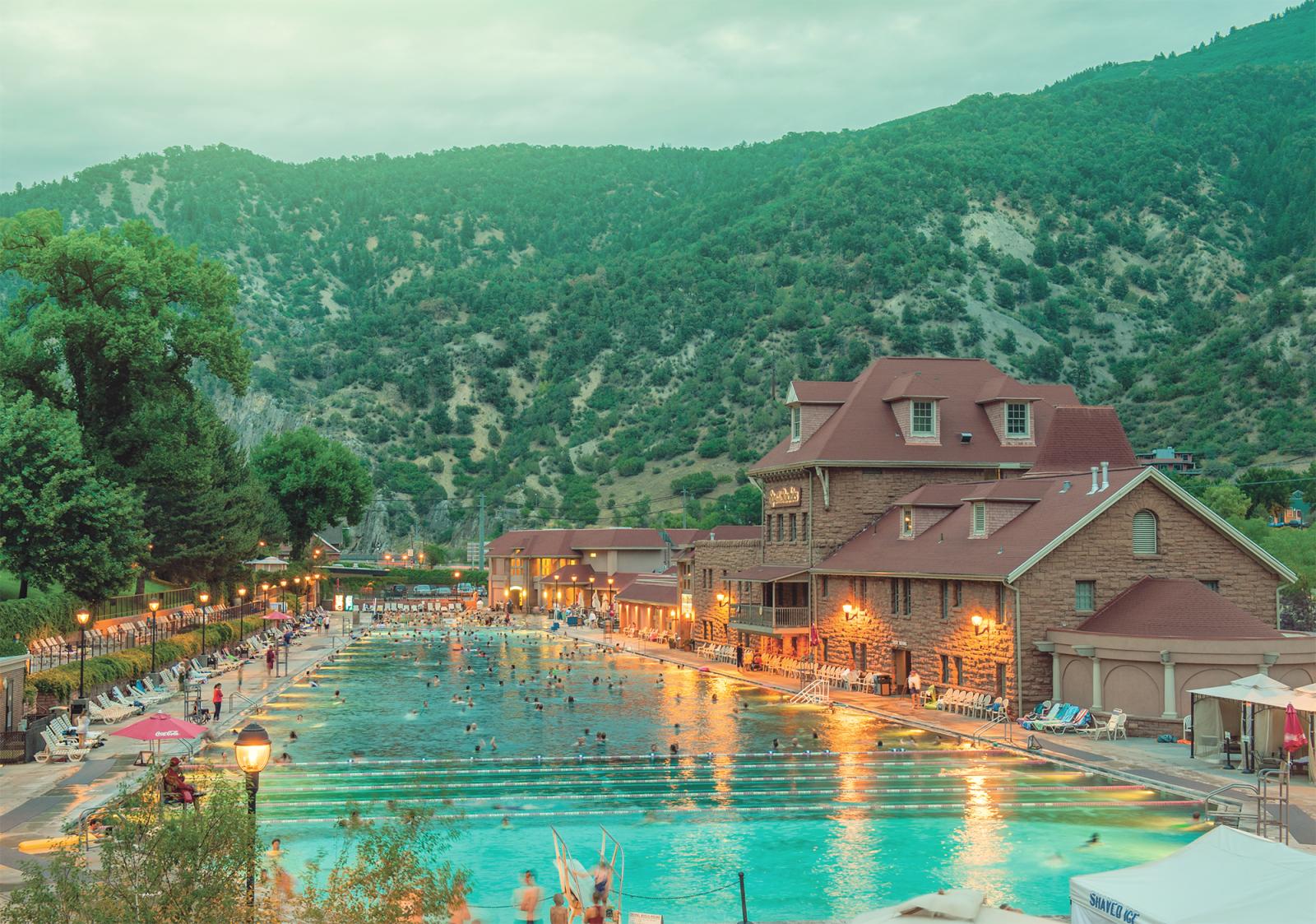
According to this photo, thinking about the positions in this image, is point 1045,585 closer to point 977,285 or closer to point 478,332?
point 977,285

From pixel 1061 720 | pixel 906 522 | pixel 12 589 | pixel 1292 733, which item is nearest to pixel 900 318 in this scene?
pixel 906 522

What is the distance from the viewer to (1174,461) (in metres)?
106

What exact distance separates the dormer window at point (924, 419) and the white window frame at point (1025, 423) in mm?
3289

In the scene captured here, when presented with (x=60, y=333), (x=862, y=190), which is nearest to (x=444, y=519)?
(x=862, y=190)

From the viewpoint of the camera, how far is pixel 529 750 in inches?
1574

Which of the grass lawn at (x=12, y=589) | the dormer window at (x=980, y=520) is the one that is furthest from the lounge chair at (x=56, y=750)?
the dormer window at (x=980, y=520)

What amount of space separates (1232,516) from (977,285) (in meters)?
73.9

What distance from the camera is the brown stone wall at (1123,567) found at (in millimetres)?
41281

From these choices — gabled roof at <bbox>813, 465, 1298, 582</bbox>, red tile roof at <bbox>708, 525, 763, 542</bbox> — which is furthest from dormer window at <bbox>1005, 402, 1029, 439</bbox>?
red tile roof at <bbox>708, 525, 763, 542</bbox>

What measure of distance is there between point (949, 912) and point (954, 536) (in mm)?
35690

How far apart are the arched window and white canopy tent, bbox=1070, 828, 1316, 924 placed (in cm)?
2857

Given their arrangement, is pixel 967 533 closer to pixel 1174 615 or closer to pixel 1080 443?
pixel 1080 443

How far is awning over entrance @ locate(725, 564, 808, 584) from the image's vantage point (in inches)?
2267

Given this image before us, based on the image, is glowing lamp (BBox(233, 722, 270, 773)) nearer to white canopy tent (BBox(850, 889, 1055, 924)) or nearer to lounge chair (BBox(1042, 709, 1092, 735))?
white canopy tent (BBox(850, 889, 1055, 924))
